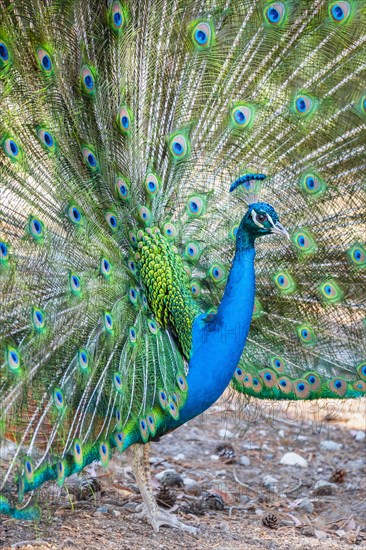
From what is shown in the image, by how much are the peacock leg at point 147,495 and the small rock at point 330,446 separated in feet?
5.92

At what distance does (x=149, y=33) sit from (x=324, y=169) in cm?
92

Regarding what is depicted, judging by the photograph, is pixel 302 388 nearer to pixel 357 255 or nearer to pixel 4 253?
pixel 357 255

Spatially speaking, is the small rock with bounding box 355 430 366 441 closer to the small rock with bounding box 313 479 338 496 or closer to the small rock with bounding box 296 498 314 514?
the small rock with bounding box 313 479 338 496

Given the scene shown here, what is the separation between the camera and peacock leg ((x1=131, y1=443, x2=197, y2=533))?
361 cm

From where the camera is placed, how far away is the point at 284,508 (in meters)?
4.28

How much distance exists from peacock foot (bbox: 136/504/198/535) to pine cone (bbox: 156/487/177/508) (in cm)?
26

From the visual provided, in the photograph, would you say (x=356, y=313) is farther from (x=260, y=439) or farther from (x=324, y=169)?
(x=260, y=439)

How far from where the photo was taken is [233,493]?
4.44 m

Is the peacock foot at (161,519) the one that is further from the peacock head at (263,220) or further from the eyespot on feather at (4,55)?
the eyespot on feather at (4,55)

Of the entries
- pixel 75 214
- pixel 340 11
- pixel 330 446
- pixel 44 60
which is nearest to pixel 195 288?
pixel 75 214

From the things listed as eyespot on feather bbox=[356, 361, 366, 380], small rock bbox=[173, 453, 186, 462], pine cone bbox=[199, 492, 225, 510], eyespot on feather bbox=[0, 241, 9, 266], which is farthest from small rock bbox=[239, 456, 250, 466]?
eyespot on feather bbox=[0, 241, 9, 266]

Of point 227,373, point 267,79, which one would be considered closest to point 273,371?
point 227,373

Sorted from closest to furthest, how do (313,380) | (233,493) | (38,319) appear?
(38,319) → (313,380) → (233,493)

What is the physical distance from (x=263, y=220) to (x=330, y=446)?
247cm
